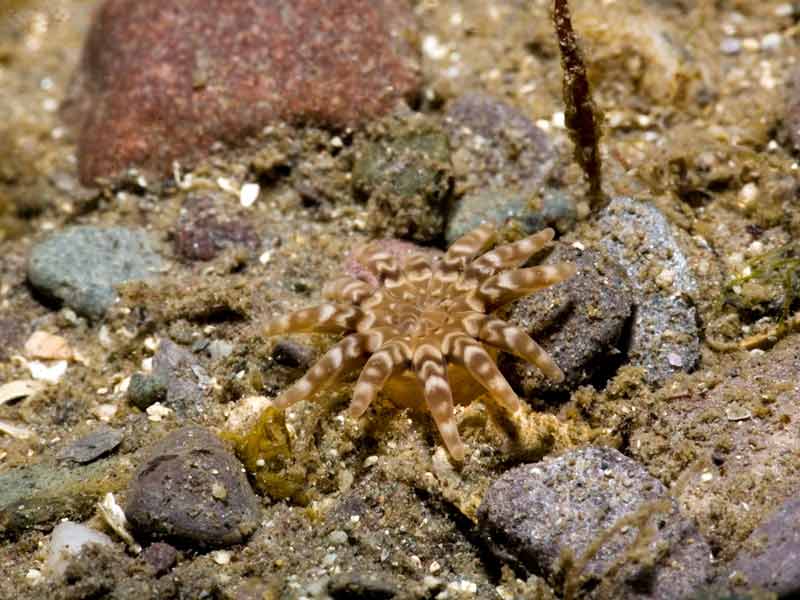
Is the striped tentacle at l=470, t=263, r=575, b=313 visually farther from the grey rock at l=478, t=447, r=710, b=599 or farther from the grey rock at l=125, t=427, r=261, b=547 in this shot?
the grey rock at l=125, t=427, r=261, b=547

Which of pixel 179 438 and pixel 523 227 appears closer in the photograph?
pixel 179 438

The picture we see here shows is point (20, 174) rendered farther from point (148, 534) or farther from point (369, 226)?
point (148, 534)

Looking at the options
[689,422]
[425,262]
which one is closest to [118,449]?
[425,262]

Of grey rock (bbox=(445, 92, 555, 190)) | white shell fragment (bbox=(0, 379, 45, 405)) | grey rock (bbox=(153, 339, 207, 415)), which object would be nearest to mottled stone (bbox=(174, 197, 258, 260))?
grey rock (bbox=(153, 339, 207, 415))

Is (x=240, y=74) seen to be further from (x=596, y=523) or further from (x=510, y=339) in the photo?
(x=596, y=523)

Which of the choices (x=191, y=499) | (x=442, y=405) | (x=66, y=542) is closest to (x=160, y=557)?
(x=191, y=499)

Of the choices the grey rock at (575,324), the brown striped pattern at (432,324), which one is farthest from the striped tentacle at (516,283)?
the grey rock at (575,324)

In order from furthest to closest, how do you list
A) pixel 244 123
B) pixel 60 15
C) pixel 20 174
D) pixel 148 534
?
1. pixel 60 15
2. pixel 20 174
3. pixel 244 123
4. pixel 148 534
